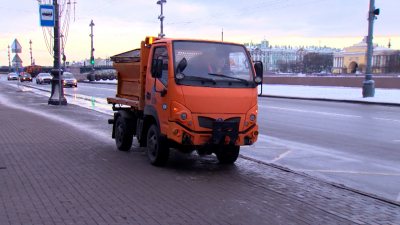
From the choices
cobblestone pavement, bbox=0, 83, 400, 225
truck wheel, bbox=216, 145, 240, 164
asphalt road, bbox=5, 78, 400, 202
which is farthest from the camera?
truck wheel, bbox=216, 145, 240, 164

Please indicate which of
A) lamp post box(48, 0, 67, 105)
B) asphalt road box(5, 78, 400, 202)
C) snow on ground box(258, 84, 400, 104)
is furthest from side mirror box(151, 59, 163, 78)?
snow on ground box(258, 84, 400, 104)

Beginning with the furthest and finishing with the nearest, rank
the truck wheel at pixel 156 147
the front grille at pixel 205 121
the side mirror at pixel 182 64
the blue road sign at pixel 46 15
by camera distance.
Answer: the blue road sign at pixel 46 15
the truck wheel at pixel 156 147
the front grille at pixel 205 121
the side mirror at pixel 182 64

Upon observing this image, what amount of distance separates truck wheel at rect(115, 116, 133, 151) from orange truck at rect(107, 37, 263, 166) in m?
1.05

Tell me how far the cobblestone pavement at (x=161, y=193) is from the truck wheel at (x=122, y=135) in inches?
7.1

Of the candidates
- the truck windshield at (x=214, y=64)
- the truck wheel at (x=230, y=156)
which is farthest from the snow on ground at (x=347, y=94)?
the truck windshield at (x=214, y=64)

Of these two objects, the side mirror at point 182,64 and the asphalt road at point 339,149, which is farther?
the asphalt road at point 339,149

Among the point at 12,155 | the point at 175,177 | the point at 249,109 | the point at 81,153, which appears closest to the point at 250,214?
the point at 175,177

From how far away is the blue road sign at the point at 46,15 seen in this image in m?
19.6

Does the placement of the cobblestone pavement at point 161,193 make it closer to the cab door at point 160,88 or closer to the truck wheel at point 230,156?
the truck wheel at point 230,156

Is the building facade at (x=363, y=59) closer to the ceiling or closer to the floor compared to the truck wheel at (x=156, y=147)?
closer to the ceiling

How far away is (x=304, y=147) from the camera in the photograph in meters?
10.4

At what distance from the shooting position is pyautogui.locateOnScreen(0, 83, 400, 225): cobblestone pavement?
207 inches

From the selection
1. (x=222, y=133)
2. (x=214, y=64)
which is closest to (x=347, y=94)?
(x=214, y=64)

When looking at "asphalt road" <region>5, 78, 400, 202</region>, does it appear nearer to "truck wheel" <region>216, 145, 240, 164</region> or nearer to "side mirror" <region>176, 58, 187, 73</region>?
"truck wheel" <region>216, 145, 240, 164</region>
